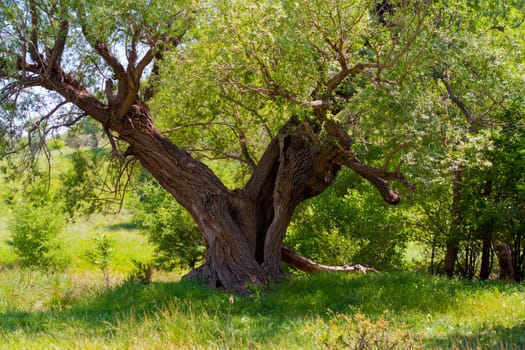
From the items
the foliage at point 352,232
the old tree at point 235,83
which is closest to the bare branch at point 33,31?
the old tree at point 235,83

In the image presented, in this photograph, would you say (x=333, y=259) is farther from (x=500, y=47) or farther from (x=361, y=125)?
(x=500, y=47)

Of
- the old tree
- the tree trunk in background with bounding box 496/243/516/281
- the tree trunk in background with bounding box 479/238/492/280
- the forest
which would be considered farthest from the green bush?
the tree trunk in background with bounding box 496/243/516/281

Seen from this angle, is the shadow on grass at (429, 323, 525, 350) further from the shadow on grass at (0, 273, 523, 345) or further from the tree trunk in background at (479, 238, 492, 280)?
the tree trunk in background at (479, 238, 492, 280)

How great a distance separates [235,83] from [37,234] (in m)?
13.6

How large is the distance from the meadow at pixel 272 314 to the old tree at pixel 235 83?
131 cm

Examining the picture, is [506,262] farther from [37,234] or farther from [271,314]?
[37,234]

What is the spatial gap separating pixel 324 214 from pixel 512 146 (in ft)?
16.9

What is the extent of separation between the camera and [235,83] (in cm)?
1016

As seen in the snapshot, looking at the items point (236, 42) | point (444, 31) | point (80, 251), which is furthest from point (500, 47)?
point (80, 251)

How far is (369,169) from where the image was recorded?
11.0m

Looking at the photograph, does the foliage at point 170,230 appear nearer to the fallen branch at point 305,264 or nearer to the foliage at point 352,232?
the foliage at point 352,232

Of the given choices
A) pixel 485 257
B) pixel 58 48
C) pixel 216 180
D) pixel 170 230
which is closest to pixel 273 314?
pixel 216 180

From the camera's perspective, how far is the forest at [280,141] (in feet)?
29.2

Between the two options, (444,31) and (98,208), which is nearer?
(444,31)
